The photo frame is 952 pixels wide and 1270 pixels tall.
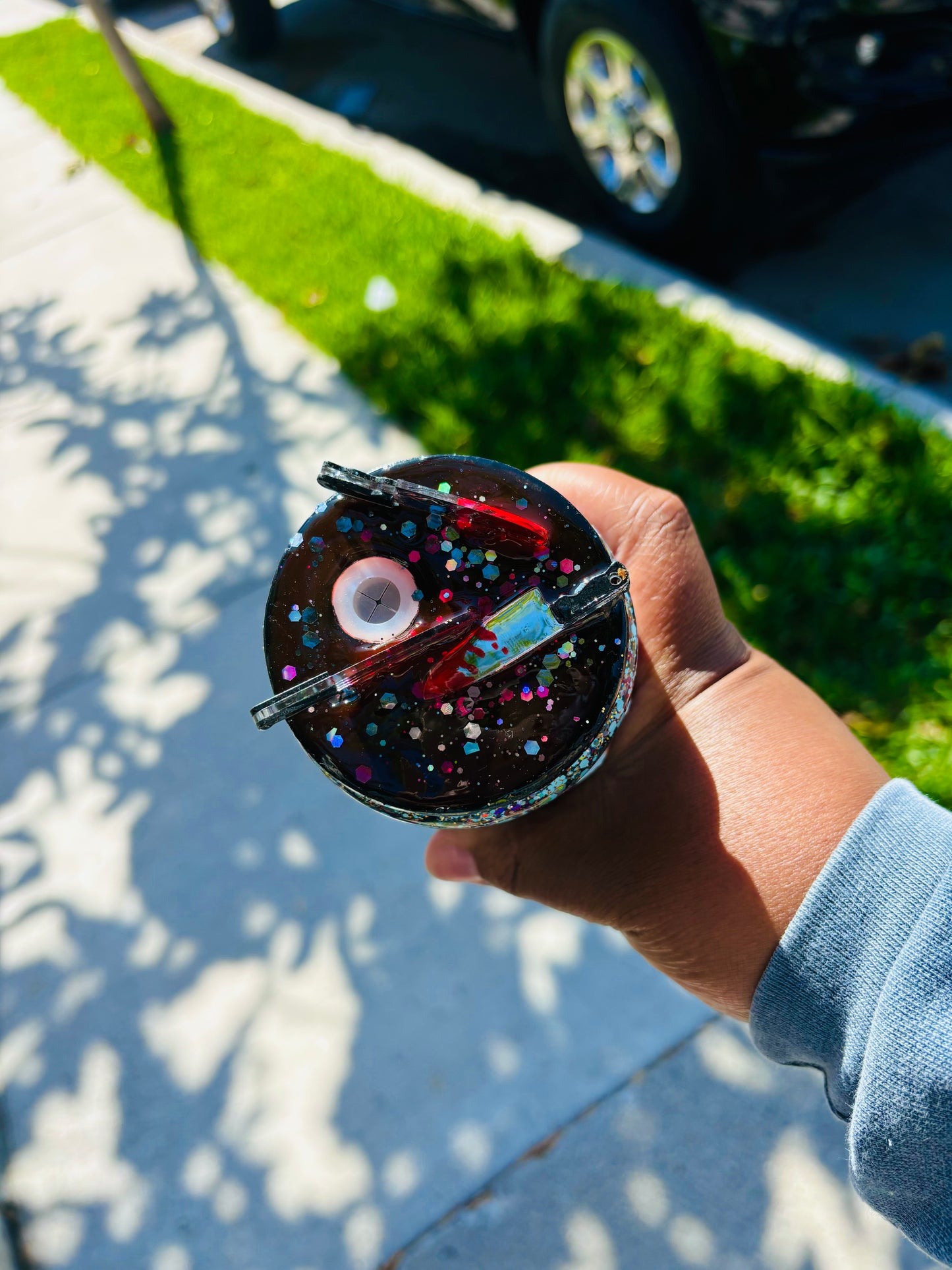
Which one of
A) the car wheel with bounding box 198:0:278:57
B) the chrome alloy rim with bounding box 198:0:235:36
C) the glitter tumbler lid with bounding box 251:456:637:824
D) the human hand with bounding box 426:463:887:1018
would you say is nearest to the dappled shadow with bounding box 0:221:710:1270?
the human hand with bounding box 426:463:887:1018

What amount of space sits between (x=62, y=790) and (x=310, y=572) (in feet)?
7.18

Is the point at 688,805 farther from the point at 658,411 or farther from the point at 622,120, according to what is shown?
the point at 622,120

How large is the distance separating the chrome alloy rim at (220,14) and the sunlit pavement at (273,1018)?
4458 millimetres

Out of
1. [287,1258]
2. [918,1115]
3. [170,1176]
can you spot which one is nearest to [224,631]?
[170,1176]

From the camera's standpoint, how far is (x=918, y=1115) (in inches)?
41.6

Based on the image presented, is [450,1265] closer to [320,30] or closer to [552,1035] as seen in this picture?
[552,1035]

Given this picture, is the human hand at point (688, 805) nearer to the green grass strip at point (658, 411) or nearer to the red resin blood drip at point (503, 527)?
the red resin blood drip at point (503, 527)

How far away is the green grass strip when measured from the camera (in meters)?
2.65

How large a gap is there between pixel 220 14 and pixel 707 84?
477 centimetres

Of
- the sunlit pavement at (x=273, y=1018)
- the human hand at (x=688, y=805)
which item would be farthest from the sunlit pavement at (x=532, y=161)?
the human hand at (x=688, y=805)

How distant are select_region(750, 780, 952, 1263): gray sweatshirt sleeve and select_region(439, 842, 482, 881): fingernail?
432 mm

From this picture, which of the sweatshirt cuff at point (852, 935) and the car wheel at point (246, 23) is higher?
the car wheel at point (246, 23)

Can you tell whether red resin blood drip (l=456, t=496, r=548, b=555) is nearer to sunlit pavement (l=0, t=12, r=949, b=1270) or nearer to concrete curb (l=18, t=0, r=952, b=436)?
sunlit pavement (l=0, t=12, r=949, b=1270)

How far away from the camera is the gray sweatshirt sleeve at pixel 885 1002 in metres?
1.06
